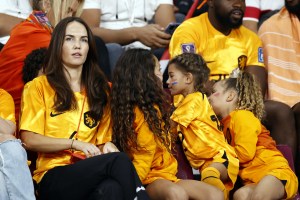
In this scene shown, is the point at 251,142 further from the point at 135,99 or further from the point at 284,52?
the point at 284,52

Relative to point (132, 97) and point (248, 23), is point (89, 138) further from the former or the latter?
point (248, 23)

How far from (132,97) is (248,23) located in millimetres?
2418

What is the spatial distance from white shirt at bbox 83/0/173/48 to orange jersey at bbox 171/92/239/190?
1.59m

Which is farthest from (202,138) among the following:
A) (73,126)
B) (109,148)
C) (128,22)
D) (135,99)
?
(128,22)

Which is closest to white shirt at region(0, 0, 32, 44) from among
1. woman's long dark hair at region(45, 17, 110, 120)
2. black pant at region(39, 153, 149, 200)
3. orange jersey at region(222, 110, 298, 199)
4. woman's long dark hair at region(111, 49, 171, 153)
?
woman's long dark hair at region(45, 17, 110, 120)

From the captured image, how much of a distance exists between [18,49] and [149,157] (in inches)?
54.4

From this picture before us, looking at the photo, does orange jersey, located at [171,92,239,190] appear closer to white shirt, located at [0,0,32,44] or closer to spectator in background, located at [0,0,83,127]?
spectator in background, located at [0,0,83,127]

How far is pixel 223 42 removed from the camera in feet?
20.9

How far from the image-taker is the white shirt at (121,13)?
267 inches

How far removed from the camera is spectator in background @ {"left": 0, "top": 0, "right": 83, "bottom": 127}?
18.6ft

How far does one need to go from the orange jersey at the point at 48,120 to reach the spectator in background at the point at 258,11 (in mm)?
2621

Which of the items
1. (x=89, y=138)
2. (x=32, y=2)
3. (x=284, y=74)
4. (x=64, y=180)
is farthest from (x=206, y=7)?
(x=64, y=180)

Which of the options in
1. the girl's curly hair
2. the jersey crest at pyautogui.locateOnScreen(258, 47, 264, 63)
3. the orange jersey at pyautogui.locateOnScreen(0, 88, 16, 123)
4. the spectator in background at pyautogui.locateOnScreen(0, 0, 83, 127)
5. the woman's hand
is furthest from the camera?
the jersey crest at pyautogui.locateOnScreen(258, 47, 264, 63)

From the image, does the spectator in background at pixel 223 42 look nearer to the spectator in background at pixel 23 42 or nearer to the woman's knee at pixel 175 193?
the spectator in background at pixel 23 42
